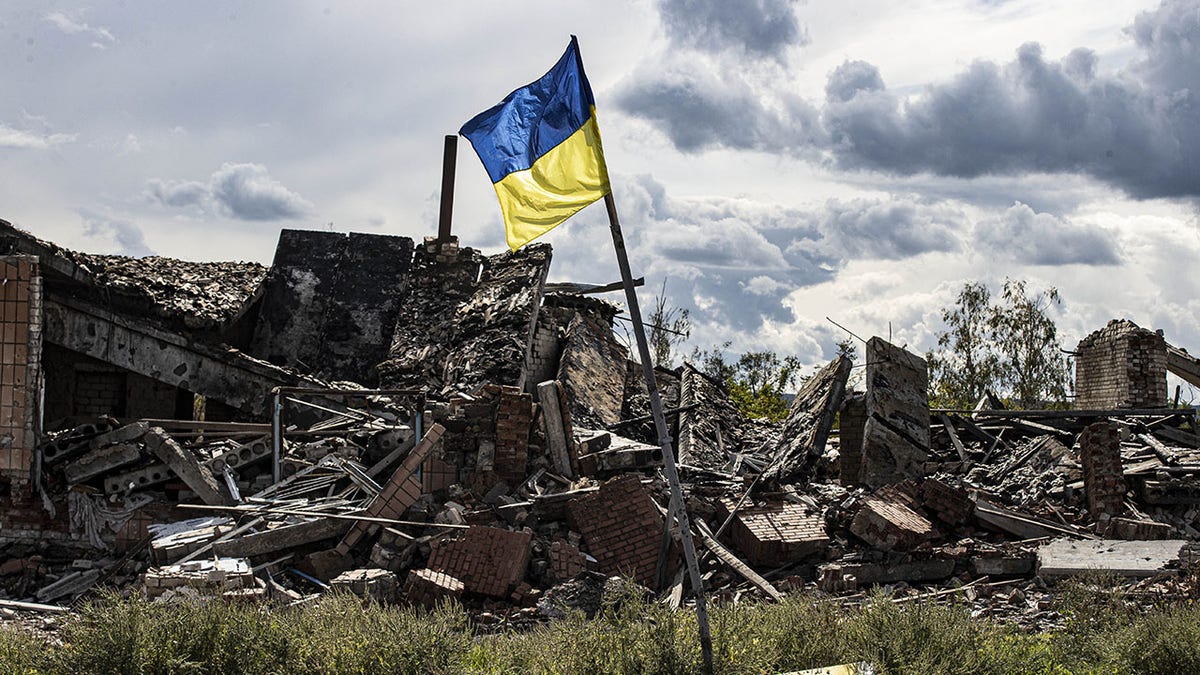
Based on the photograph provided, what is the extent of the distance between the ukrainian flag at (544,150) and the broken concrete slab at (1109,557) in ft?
22.0

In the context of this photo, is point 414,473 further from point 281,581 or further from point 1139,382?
point 1139,382

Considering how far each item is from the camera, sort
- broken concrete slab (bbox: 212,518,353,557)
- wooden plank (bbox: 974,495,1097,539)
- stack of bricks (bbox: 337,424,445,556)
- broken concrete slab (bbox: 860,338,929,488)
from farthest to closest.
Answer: broken concrete slab (bbox: 860,338,929,488) → wooden plank (bbox: 974,495,1097,539) → stack of bricks (bbox: 337,424,445,556) → broken concrete slab (bbox: 212,518,353,557)

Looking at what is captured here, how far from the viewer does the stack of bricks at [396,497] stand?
11.3 metres

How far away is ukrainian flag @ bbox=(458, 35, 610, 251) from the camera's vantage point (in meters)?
7.28

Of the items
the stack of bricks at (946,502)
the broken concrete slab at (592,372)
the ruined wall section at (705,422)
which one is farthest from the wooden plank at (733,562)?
the broken concrete slab at (592,372)

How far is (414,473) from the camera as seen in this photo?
11.9 meters

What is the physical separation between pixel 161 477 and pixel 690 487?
603 centimetres

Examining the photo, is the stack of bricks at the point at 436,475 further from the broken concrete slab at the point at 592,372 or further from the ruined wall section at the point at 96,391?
the ruined wall section at the point at 96,391

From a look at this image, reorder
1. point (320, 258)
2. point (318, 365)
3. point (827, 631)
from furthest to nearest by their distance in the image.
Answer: point (320, 258)
point (318, 365)
point (827, 631)

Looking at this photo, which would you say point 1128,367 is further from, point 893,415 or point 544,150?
point 544,150

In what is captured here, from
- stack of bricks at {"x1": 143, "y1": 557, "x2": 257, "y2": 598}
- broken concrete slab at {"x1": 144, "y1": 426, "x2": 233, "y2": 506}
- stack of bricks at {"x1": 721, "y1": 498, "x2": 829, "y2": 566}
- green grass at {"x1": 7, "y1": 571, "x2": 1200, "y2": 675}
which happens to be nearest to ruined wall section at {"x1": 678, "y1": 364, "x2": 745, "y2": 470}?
stack of bricks at {"x1": 721, "y1": 498, "x2": 829, "y2": 566}

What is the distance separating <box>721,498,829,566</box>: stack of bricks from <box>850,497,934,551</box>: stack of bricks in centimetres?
42

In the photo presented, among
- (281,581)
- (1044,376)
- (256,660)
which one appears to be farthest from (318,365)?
(1044,376)

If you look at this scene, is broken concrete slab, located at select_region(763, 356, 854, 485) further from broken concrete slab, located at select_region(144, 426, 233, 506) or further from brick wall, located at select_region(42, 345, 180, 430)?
brick wall, located at select_region(42, 345, 180, 430)
